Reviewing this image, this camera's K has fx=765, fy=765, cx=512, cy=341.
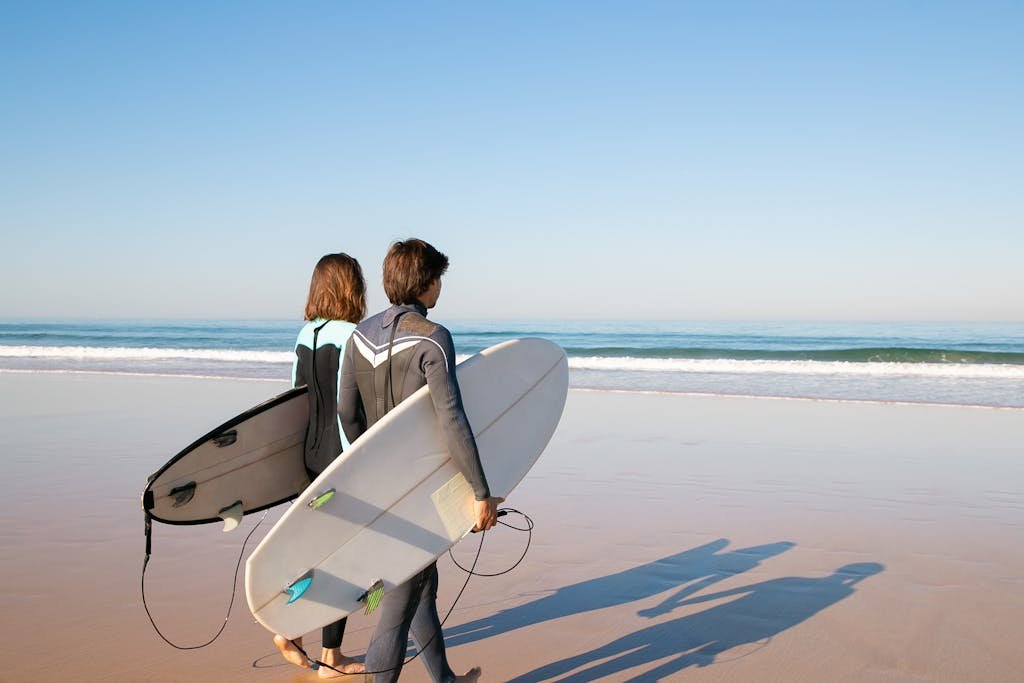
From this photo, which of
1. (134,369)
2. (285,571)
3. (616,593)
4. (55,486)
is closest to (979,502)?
(616,593)

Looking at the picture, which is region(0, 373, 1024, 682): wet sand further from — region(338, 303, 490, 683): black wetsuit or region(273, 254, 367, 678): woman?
region(338, 303, 490, 683): black wetsuit

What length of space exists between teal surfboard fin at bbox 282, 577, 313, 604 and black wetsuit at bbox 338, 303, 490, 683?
25cm

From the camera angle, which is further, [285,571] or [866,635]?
[866,635]

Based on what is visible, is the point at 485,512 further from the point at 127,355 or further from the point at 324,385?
the point at 127,355

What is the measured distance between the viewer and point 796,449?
6.96 metres

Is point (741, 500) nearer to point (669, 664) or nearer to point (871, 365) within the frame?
point (669, 664)

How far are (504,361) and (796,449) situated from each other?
4.90m

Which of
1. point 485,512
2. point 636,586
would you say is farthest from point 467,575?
point 485,512

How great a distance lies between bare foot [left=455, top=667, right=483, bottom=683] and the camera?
2.55m

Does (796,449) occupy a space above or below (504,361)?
below

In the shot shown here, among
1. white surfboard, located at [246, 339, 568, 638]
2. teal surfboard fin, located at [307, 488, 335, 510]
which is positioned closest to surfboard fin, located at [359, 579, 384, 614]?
white surfboard, located at [246, 339, 568, 638]

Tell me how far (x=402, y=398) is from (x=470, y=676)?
39.6 inches

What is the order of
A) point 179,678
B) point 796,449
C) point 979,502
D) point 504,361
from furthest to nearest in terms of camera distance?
point 796,449 → point 979,502 → point 504,361 → point 179,678

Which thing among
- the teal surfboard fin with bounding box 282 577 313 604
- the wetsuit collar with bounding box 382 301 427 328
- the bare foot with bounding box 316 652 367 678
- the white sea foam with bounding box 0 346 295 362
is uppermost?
the wetsuit collar with bounding box 382 301 427 328
